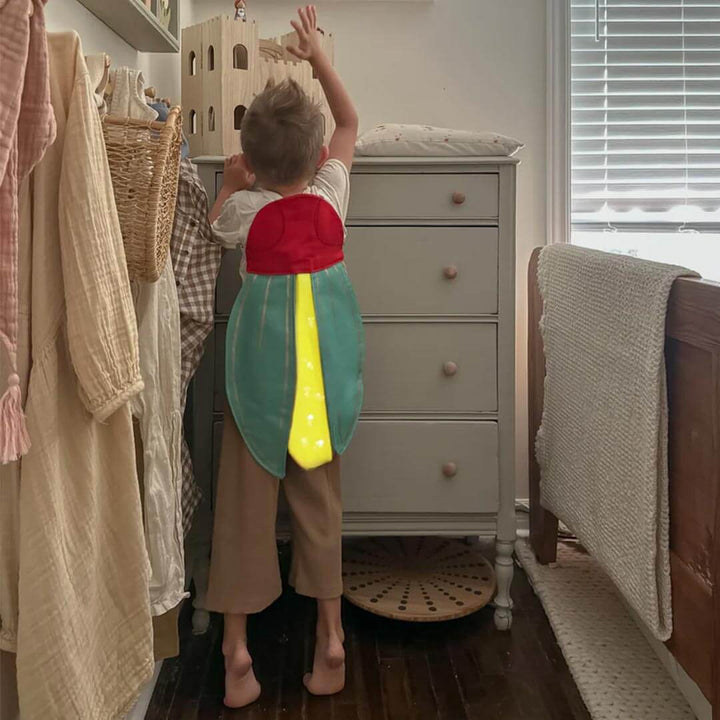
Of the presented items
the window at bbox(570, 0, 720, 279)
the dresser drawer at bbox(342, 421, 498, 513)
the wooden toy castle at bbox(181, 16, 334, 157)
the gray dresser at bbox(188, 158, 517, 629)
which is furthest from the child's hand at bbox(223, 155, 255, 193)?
the window at bbox(570, 0, 720, 279)

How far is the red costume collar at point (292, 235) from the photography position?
5.14 feet

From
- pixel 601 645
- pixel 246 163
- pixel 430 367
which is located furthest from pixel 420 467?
pixel 246 163

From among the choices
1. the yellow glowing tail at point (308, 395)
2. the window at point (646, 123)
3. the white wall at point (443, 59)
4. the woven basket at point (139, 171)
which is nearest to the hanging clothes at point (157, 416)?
the woven basket at point (139, 171)

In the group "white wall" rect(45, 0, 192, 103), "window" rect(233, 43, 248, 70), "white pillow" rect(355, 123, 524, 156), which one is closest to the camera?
"white wall" rect(45, 0, 192, 103)

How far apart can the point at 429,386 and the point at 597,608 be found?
707 mm

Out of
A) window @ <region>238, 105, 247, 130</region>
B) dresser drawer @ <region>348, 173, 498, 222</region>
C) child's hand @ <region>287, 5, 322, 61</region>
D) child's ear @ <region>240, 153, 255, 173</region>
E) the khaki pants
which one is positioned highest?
child's hand @ <region>287, 5, 322, 61</region>

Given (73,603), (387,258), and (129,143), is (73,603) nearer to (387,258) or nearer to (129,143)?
(129,143)

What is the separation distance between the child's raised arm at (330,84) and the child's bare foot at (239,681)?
105cm

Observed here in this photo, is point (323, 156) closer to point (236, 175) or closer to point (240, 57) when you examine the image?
point (236, 175)

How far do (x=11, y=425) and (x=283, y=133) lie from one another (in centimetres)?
89

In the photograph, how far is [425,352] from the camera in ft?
6.09

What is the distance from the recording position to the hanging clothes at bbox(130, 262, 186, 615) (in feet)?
4.33

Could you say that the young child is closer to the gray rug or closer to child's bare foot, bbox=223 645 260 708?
child's bare foot, bbox=223 645 260 708

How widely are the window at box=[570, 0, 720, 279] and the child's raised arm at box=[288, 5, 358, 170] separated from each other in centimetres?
99
